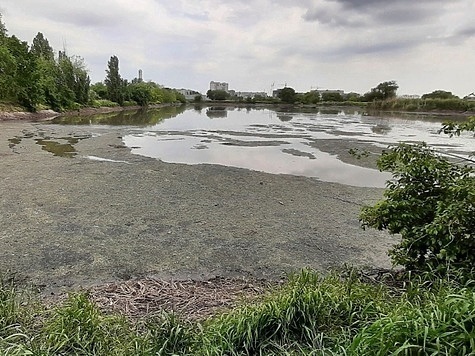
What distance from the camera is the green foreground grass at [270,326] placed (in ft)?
6.89

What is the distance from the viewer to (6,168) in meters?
9.87

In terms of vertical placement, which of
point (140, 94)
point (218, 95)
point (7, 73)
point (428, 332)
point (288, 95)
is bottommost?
point (428, 332)

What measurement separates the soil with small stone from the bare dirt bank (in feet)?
0.05

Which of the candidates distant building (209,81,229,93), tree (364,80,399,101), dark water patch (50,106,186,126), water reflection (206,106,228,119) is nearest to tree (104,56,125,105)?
water reflection (206,106,228,119)

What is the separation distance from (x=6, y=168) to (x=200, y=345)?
9.65m

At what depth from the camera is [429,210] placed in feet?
11.4

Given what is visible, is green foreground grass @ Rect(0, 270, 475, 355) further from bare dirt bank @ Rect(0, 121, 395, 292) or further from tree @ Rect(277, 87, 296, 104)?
tree @ Rect(277, 87, 296, 104)

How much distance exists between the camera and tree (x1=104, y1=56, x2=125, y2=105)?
2261 inches

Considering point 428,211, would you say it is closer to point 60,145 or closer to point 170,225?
point 170,225

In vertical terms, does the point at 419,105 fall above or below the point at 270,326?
above

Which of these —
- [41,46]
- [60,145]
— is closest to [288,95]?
[41,46]

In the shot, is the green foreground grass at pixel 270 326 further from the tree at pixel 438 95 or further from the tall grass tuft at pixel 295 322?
the tree at pixel 438 95

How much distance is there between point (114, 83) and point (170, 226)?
56.7 meters

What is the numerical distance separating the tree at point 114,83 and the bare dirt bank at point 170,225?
51001 millimetres
